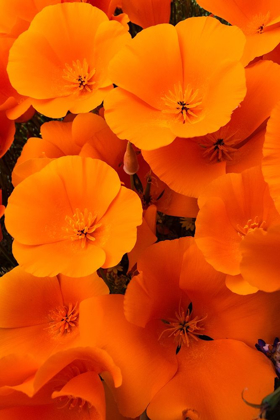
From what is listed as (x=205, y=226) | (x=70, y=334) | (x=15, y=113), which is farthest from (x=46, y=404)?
(x=15, y=113)

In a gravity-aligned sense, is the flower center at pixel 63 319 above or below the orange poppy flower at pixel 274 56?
below

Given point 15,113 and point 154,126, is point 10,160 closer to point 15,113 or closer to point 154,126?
point 15,113

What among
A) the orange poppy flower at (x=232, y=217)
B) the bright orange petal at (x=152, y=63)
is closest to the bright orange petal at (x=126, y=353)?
the orange poppy flower at (x=232, y=217)

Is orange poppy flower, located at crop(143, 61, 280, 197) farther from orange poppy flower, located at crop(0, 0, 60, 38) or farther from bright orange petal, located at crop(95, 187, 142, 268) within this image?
orange poppy flower, located at crop(0, 0, 60, 38)

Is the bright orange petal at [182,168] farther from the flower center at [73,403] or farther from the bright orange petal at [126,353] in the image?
the flower center at [73,403]

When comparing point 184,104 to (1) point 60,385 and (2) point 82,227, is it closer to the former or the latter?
(2) point 82,227

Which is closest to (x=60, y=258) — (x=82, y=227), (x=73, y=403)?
(x=82, y=227)

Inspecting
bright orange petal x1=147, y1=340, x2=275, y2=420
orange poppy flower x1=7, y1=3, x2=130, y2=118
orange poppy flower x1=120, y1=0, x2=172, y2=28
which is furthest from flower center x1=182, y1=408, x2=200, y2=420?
orange poppy flower x1=120, y1=0, x2=172, y2=28
